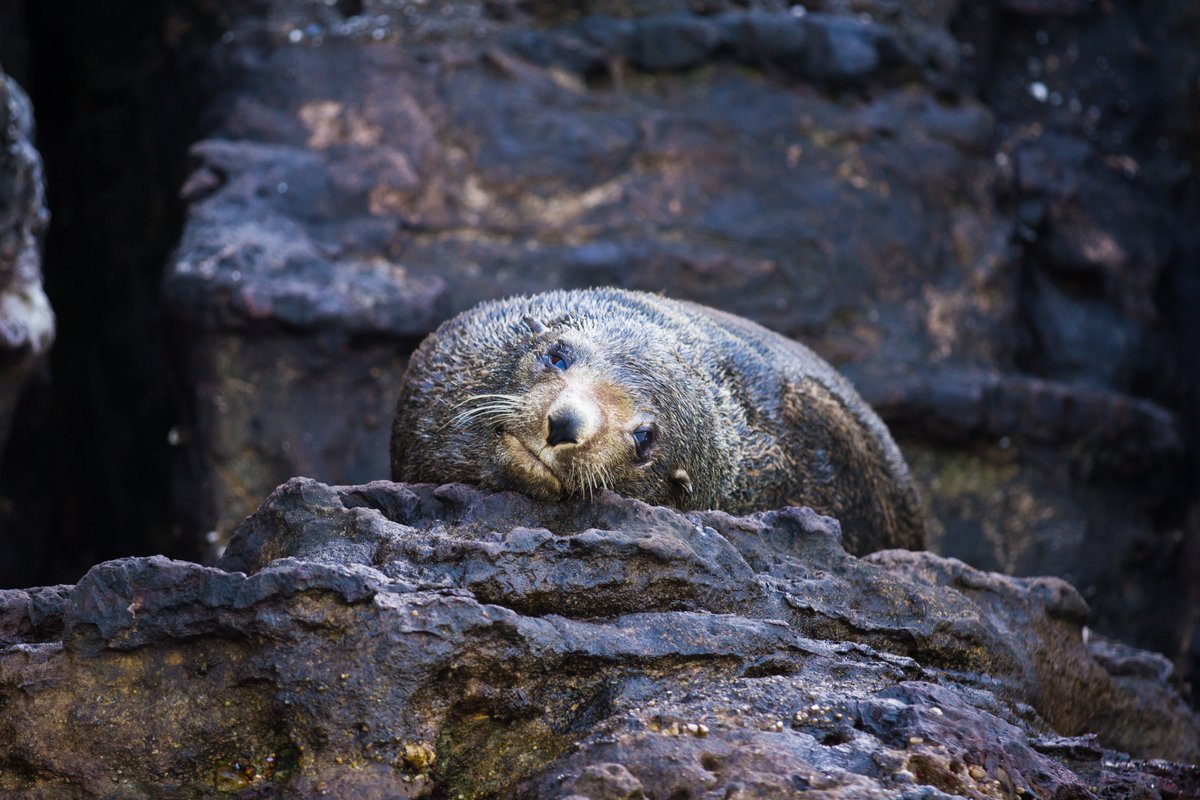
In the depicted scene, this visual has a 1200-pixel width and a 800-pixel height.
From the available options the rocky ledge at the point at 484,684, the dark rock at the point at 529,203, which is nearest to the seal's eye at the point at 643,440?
the rocky ledge at the point at 484,684

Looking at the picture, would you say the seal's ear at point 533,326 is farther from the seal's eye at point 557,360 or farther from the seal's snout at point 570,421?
the seal's snout at point 570,421

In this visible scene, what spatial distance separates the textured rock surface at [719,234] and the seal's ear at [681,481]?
11.5ft

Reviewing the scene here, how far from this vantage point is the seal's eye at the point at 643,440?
17.3ft

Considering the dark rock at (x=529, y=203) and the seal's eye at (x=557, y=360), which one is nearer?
the seal's eye at (x=557, y=360)

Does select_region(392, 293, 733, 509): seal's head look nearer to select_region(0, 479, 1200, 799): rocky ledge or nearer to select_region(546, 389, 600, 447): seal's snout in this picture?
select_region(546, 389, 600, 447): seal's snout

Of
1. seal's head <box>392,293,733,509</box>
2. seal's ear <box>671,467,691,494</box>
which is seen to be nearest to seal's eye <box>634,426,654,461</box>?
seal's head <box>392,293,733,509</box>

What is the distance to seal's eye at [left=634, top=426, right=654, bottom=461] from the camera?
5.27 m

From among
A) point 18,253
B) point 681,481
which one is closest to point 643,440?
point 681,481

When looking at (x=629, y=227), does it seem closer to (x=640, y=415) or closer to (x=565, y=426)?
(x=640, y=415)

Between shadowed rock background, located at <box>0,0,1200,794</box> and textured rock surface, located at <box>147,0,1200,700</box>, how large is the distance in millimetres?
23

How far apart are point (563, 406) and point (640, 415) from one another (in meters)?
0.42

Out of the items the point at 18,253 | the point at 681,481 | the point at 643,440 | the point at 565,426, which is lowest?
the point at 18,253

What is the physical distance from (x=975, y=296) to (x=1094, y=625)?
2.37 meters

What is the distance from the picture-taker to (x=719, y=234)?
9703mm
